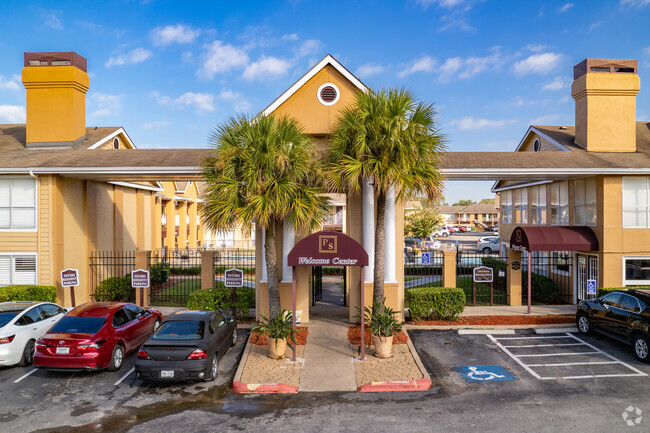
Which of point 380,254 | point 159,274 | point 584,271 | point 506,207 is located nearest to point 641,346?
point 380,254

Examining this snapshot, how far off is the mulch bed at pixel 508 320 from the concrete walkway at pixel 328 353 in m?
2.76

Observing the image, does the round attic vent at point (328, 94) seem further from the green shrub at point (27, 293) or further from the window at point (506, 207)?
the window at point (506, 207)

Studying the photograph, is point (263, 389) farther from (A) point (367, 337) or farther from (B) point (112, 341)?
(A) point (367, 337)

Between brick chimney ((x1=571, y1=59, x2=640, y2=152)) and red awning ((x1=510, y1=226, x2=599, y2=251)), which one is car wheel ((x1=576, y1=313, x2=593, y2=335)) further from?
brick chimney ((x1=571, y1=59, x2=640, y2=152))

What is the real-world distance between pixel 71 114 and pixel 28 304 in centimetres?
1000

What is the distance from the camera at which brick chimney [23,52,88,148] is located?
18.9m

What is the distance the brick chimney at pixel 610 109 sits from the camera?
18312 mm

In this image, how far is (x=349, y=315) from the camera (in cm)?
1496

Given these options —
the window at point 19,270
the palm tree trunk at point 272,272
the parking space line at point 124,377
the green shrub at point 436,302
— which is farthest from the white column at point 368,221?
the window at point 19,270

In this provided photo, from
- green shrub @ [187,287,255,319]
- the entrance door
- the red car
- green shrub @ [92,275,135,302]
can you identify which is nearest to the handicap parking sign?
the entrance door

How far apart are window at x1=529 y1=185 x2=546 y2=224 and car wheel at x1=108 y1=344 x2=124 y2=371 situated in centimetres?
1918

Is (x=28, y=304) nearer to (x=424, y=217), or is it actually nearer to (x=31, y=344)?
(x=31, y=344)

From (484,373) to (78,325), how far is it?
962cm

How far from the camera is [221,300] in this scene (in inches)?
591
